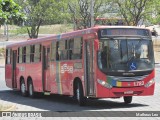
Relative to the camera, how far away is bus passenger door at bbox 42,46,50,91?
22.1m

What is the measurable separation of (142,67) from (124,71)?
29.9 inches

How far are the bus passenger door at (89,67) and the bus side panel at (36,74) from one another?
5.56 m

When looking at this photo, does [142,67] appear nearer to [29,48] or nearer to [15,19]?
[15,19]

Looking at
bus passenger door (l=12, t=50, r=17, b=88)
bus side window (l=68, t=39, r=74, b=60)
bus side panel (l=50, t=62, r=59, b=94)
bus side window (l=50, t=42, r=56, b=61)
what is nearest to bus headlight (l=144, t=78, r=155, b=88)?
bus side window (l=68, t=39, r=74, b=60)

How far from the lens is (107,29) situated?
17.6 m

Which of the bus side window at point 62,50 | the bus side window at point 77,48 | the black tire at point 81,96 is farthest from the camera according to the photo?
the bus side window at point 62,50

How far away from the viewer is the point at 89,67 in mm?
17734

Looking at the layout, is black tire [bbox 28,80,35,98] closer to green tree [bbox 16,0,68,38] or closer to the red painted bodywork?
the red painted bodywork

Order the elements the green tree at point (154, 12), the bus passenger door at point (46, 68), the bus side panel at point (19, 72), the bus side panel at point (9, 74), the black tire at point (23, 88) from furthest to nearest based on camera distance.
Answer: the green tree at point (154, 12) → the bus side panel at point (9, 74) → the bus side panel at point (19, 72) → the black tire at point (23, 88) → the bus passenger door at point (46, 68)

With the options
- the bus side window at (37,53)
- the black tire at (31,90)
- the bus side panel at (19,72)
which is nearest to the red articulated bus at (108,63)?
the bus side window at (37,53)

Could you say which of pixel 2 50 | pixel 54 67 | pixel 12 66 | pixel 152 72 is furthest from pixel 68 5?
pixel 152 72

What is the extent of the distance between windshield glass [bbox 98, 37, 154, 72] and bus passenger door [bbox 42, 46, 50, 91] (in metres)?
5.23

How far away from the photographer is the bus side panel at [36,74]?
23203 millimetres

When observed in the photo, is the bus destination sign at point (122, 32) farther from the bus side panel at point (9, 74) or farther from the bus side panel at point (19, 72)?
the bus side panel at point (9, 74)
